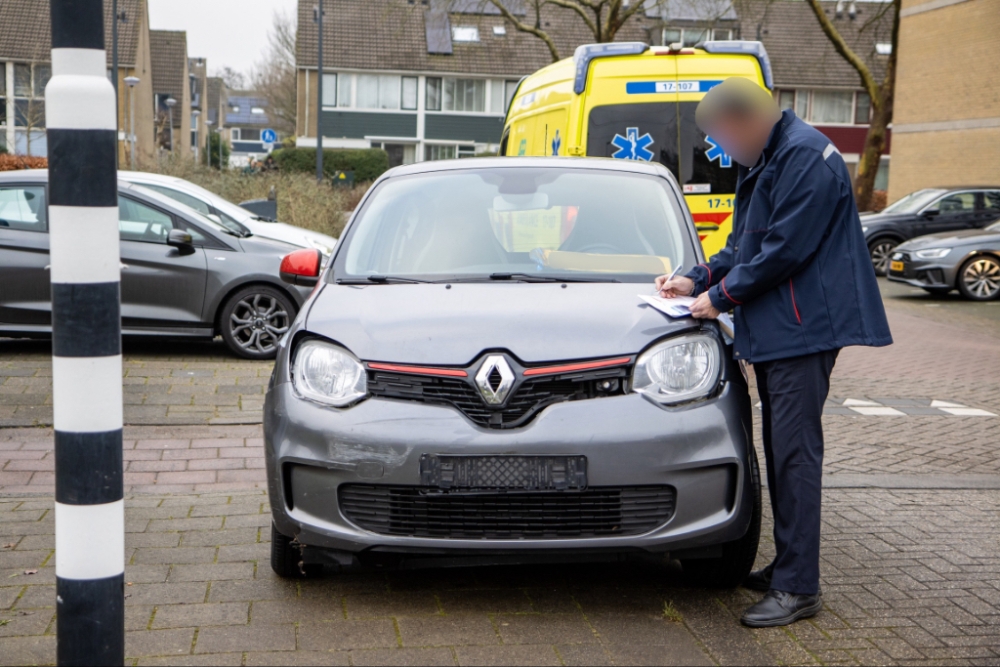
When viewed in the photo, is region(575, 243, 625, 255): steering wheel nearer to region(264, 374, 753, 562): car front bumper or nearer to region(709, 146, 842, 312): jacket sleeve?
region(709, 146, 842, 312): jacket sleeve

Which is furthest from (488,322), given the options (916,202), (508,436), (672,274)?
(916,202)

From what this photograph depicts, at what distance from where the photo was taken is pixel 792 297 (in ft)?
12.2

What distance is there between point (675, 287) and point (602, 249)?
1.82 feet

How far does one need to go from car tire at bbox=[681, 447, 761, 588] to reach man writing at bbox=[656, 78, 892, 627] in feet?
0.30

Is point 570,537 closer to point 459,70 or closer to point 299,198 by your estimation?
point 299,198

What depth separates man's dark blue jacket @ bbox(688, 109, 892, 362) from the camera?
362 cm

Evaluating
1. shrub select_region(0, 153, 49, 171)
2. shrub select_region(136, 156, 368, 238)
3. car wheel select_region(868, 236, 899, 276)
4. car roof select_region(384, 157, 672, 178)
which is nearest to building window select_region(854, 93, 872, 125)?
car wheel select_region(868, 236, 899, 276)

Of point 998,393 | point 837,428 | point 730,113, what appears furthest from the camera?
point 998,393

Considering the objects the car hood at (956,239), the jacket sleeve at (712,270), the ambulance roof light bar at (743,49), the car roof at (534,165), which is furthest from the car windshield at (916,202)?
the jacket sleeve at (712,270)

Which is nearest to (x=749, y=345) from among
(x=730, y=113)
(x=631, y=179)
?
(x=730, y=113)

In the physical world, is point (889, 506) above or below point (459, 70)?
below

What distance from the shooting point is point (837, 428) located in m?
7.29

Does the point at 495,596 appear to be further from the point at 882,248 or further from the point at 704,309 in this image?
the point at 882,248

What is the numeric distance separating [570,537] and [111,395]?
1542 mm
